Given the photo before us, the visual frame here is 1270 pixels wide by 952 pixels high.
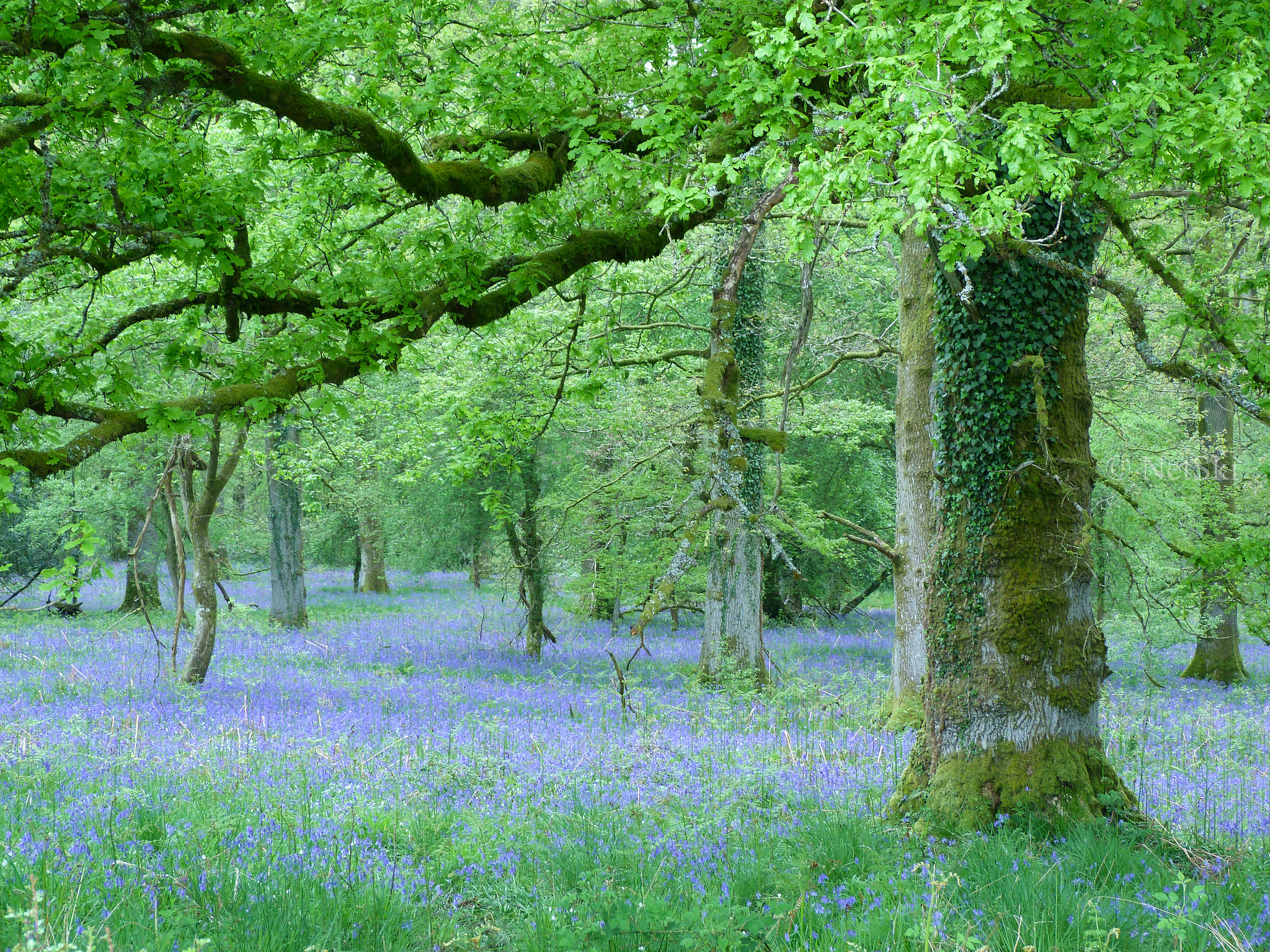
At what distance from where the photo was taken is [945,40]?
4.39 meters

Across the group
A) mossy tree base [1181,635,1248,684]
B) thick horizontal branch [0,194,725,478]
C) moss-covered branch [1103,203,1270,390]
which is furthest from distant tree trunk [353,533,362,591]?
moss-covered branch [1103,203,1270,390]

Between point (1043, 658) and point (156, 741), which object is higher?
point (1043, 658)

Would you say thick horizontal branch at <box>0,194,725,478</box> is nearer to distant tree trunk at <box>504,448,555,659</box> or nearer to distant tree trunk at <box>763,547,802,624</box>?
distant tree trunk at <box>504,448,555,659</box>

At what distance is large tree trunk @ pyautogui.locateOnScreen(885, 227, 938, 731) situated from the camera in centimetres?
983

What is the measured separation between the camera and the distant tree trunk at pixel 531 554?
57.9 ft

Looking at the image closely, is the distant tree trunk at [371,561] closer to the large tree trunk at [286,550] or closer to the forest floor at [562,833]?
the large tree trunk at [286,550]

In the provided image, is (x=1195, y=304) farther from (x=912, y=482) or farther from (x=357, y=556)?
(x=357, y=556)

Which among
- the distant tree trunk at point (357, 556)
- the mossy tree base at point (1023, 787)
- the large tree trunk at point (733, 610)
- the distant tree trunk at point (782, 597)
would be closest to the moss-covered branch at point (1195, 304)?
the mossy tree base at point (1023, 787)

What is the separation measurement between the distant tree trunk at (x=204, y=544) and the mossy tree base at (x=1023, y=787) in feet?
27.9

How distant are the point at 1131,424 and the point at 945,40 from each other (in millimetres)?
15456

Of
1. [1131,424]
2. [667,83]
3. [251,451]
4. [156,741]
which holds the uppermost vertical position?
[667,83]

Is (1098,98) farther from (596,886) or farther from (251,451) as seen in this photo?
(251,451)

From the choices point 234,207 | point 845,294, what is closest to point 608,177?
point 234,207

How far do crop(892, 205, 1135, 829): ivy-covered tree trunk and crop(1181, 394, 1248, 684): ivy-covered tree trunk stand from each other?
12521 mm
